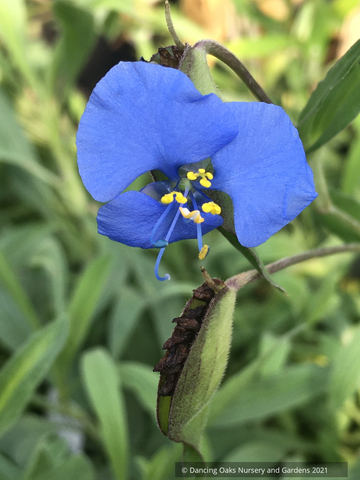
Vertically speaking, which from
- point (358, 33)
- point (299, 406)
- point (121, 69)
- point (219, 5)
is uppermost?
point (121, 69)

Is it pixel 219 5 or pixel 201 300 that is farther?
pixel 219 5

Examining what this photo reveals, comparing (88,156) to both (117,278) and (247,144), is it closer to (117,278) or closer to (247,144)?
(247,144)

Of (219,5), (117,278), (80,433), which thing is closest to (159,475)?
(80,433)

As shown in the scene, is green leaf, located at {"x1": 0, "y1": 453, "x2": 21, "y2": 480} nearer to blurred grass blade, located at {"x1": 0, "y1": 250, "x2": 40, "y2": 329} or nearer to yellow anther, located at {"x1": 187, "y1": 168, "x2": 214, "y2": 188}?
blurred grass blade, located at {"x1": 0, "y1": 250, "x2": 40, "y2": 329}

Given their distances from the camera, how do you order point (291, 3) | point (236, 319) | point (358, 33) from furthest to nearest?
point (291, 3) < point (358, 33) < point (236, 319)

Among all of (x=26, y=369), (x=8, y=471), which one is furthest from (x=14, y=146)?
(x=8, y=471)
